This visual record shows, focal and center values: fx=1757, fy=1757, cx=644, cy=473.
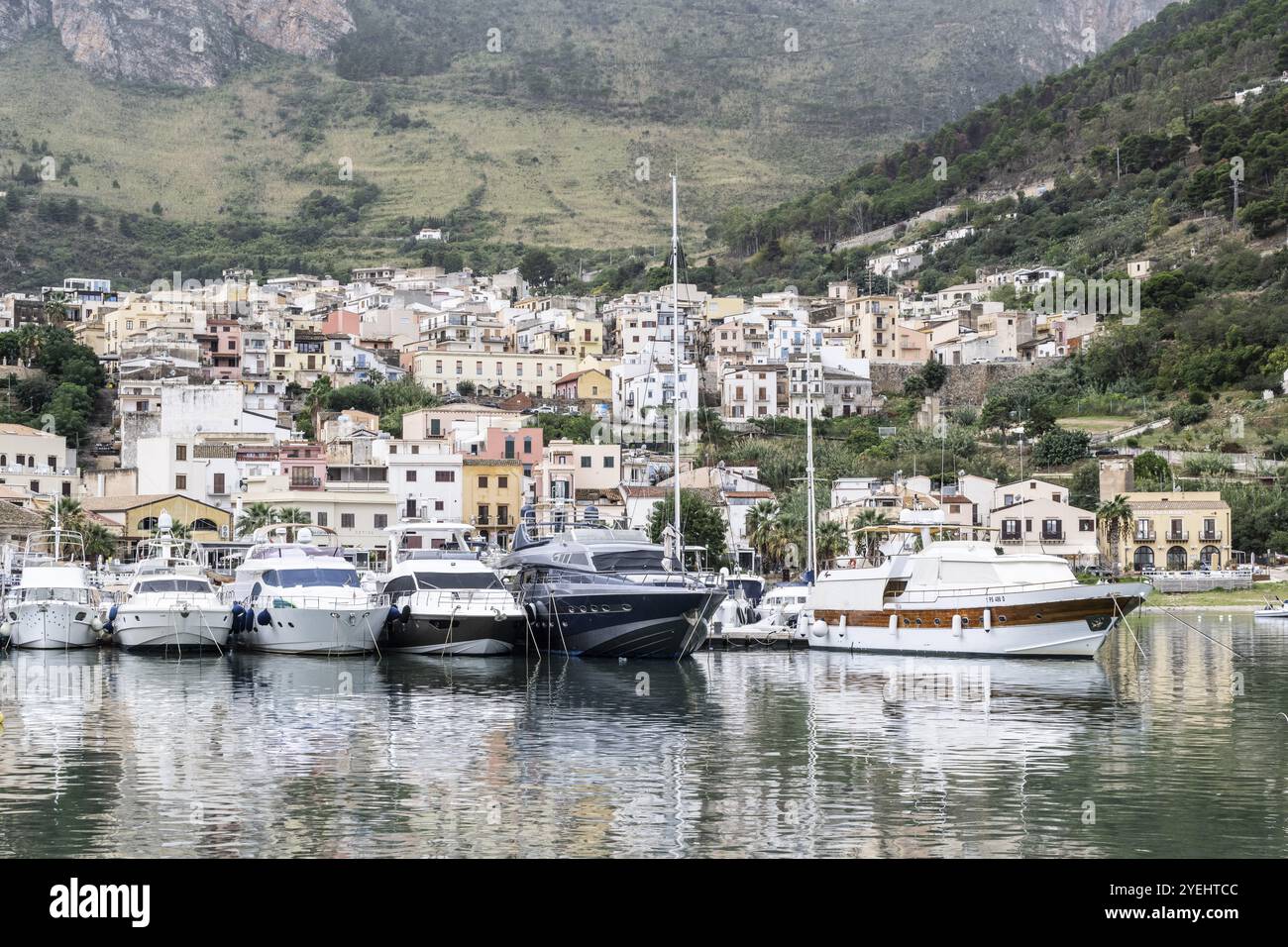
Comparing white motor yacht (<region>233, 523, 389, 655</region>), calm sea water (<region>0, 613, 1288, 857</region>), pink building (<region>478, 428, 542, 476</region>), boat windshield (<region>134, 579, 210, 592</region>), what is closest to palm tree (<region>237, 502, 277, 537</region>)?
pink building (<region>478, 428, 542, 476</region>)

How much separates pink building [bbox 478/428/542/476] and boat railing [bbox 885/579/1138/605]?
39.1 m

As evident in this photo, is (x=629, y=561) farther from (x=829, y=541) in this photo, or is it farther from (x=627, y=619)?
(x=829, y=541)

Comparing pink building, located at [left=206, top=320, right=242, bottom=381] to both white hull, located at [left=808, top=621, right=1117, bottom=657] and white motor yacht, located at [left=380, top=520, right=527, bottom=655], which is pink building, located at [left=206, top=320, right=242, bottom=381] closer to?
white motor yacht, located at [left=380, top=520, right=527, bottom=655]

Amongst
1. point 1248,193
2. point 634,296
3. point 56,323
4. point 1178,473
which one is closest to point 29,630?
point 1178,473

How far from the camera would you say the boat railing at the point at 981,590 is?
155 ft

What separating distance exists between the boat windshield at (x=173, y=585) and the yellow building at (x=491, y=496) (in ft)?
98.4

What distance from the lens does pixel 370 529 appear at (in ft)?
245

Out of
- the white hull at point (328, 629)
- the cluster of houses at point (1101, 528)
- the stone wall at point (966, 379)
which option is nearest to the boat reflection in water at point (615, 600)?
the white hull at point (328, 629)

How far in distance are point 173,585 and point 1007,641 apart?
907 inches

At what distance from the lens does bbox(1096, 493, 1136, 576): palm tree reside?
84562 mm

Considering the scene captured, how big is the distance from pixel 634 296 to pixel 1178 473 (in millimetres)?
57707

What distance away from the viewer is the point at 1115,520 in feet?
281
